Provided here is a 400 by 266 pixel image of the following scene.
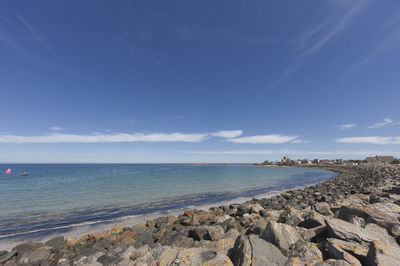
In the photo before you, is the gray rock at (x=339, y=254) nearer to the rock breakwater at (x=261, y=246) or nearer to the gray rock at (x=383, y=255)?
the rock breakwater at (x=261, y=246)

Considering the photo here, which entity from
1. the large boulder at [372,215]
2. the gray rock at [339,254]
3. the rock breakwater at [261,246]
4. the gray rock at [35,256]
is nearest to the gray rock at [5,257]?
the rock breakwater at [261,246]

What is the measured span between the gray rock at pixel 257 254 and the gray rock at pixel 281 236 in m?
0.58

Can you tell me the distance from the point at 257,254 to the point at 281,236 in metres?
1.36

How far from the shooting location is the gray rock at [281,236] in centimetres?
441

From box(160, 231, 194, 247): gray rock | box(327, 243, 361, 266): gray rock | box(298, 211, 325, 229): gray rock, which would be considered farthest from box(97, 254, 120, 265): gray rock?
box(298, 211, 325, 229): gray rock

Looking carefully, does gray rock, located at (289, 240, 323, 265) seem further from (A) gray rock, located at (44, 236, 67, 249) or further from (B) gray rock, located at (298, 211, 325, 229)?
(A) gray rock, located at (44, 236, 67, 249)

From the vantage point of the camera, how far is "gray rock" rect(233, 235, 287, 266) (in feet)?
11.6

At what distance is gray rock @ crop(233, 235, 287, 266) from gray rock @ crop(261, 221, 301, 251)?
0.58 metres

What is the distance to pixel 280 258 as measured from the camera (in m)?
3.71

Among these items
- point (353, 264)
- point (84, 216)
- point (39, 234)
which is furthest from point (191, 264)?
point (84, 216)

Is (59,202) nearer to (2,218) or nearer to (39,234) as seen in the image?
(2,218)

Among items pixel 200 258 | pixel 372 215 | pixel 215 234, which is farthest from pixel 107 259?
pixel 372 215

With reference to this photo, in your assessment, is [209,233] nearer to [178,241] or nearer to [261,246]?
[178,241]

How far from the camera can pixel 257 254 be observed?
366 centimetres
